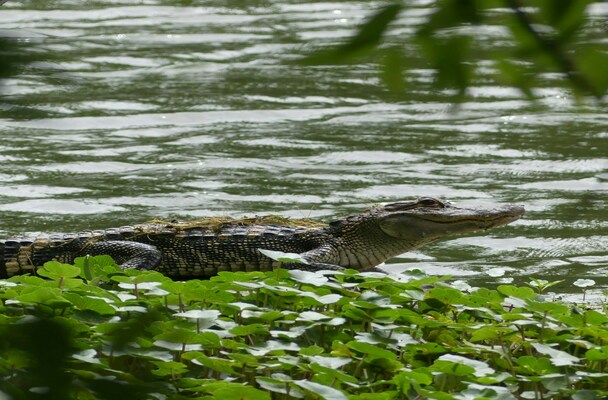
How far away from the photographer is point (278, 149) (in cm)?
982

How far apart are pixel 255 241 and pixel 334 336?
227 cm

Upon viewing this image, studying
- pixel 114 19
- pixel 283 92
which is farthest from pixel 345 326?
pixel 114 19

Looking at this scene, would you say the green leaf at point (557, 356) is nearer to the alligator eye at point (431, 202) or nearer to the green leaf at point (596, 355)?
the green leaf at point (596, 355)

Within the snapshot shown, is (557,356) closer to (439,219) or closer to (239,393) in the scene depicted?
(239,393)

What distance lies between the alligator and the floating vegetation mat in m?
1.37

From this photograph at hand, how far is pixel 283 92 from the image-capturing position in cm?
1152

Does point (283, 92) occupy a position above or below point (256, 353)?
below

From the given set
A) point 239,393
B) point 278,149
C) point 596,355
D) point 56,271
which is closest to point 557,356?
point 596,355

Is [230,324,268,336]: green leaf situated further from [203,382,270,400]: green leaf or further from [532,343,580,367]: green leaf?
[532,343,580,367]: green leaf

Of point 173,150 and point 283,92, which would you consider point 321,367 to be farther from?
point 283,92

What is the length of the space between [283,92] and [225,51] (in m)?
1.22

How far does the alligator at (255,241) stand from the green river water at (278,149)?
1.07 feet

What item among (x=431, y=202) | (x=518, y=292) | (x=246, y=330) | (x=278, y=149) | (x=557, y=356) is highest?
(x=246, y=330)

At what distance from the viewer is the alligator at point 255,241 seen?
6309 millimetres
